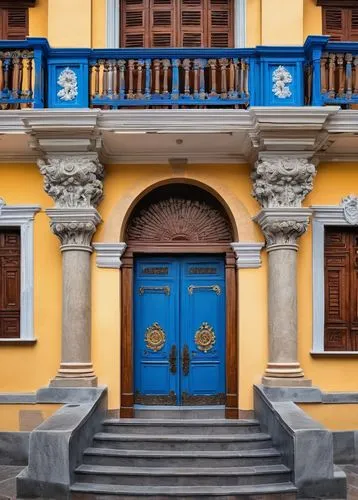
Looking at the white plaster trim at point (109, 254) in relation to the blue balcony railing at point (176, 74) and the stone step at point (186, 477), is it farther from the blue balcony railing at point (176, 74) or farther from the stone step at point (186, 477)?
the stone step at point (186, 477)

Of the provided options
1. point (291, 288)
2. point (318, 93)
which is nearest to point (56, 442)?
point (291, 288)

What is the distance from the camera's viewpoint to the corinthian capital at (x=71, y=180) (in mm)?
10091

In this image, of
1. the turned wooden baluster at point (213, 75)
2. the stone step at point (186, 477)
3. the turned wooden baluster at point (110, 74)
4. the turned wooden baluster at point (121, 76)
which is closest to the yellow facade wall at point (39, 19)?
the turned wooden baluster at point (110, 74)

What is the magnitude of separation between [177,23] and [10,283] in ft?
16.1

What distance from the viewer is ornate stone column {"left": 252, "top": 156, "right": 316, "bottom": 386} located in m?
10.1

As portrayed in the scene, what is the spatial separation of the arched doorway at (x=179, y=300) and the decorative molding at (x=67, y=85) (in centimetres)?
199

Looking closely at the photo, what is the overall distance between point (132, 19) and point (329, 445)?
720cm

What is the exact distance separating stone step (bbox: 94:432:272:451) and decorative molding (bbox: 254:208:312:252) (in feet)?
9.13

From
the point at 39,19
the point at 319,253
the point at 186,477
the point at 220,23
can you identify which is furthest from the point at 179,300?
the point at 39,19

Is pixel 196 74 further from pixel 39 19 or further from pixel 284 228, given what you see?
pixel 39 19

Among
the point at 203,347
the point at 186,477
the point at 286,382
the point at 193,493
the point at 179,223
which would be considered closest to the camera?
the point at 193,493

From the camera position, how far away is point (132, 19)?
11289 millimetres

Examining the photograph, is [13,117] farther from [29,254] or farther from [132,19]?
[132,19]

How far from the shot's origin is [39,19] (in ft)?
36.4
